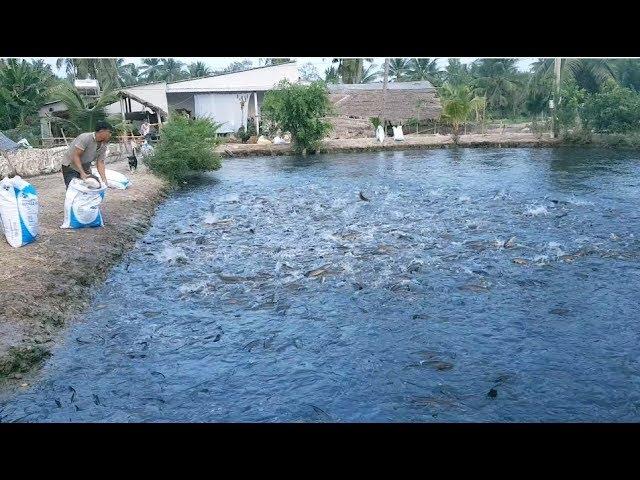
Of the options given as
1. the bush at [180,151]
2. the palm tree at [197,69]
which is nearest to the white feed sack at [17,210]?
the bush at [180,151]

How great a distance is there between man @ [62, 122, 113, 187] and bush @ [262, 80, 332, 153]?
18.1 metres

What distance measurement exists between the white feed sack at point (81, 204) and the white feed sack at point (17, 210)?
94 cm

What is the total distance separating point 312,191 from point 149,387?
40.3 feet

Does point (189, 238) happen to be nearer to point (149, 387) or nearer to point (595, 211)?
point (149, 387)

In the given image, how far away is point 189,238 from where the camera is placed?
11406mm

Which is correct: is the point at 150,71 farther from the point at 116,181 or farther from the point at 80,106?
the point at 116,181

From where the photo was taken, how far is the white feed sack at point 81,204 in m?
9.24

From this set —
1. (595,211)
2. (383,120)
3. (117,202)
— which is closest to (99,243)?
(117,202)

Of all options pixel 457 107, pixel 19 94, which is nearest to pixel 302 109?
pixel 457 107

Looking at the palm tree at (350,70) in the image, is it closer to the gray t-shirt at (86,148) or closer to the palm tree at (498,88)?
the palm tree at (498,88)

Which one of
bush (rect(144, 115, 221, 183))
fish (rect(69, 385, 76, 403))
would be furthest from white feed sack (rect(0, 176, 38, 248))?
bush (rect(144, 115, 221, 183))

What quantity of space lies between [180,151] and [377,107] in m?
17.9

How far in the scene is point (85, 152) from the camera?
9094mm

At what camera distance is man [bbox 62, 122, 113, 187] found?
8.81 metres
